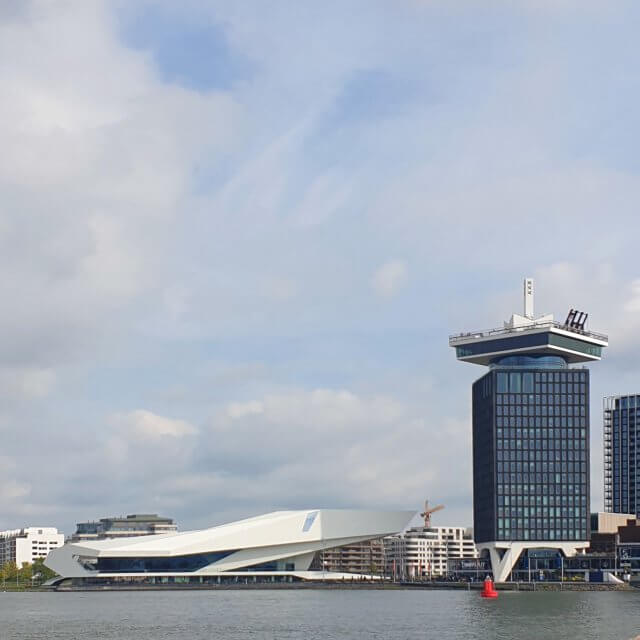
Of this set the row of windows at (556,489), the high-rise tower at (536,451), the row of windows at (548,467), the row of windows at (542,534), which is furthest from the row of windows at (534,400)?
the row of windows at (542,534)

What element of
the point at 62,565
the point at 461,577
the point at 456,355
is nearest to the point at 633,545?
the point at 461,577

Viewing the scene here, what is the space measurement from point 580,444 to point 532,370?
443 inches

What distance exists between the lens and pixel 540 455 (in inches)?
6038

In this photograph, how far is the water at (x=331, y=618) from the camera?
6869 cm

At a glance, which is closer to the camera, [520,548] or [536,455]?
[520,548]

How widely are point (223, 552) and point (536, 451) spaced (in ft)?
156

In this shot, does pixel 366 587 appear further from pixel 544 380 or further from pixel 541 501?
pixel 544 380

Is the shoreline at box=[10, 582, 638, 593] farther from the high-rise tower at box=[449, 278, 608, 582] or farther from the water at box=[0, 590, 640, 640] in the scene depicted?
the water at box=[0, 590, 640, 640]

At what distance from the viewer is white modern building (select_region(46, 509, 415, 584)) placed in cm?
16700

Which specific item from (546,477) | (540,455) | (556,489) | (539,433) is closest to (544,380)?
(539,433)

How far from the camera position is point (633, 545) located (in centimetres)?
15625

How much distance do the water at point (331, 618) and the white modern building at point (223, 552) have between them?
152 ft

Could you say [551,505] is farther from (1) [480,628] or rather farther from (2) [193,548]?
(1) [480,628]

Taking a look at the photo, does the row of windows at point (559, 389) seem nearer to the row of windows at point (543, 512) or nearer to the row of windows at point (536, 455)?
the row of windows at point (536, 455)
